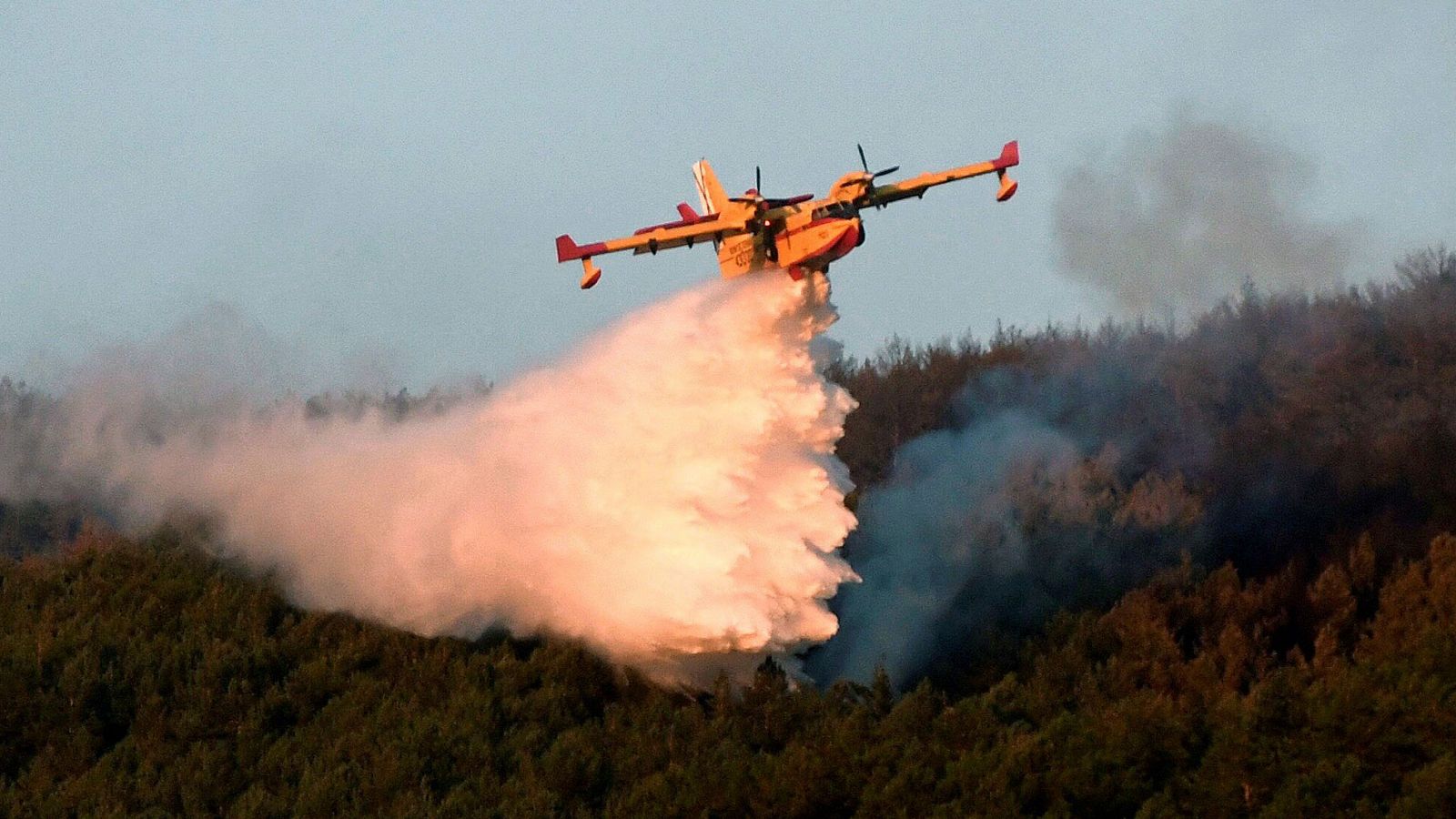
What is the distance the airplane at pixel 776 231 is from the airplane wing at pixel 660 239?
0.05ft

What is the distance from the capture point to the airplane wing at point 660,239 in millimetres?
37781

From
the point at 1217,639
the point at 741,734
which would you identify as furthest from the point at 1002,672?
the point at 741,734

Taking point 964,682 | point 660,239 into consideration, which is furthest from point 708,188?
point 964,682

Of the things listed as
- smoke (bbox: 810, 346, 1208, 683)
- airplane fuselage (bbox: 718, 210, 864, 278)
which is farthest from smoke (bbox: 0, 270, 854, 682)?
smoke (bbox: 810, 346, 1208, 683)

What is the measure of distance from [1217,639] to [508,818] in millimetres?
14882

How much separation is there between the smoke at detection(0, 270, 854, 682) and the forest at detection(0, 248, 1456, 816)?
0.93 m

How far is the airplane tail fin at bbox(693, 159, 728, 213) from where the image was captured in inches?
1578

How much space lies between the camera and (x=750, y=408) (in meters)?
37.9

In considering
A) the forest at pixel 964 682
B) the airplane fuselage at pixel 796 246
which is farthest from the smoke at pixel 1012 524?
the airplane fuselage at pixel 796 246

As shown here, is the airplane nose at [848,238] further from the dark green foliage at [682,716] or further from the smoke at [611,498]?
the dark green foliage at [682,716]

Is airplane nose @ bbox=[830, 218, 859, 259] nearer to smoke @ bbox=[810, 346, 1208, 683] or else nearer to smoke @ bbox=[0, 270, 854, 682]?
smoke @ bbox=[0, 270, 854, 682]

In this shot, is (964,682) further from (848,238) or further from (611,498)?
(848,238)

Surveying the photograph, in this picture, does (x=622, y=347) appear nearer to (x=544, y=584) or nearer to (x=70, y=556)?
(x=544, y=584)

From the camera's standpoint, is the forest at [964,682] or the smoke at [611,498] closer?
the forest at [964,682]
